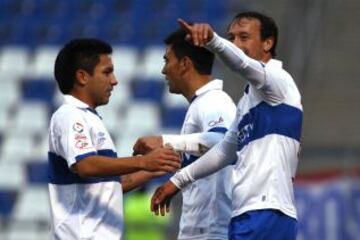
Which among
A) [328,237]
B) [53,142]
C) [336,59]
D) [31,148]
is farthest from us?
[31,148]

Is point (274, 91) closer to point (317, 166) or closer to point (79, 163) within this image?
point (79, 163)

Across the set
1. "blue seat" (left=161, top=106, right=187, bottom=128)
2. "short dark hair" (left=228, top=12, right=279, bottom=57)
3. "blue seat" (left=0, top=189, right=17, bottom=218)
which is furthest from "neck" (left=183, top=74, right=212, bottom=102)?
"blue seat" (left=0, top=189, right=17, bottom=218)

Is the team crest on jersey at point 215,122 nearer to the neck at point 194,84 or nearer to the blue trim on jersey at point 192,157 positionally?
the blue trim on jersey at point 192,157

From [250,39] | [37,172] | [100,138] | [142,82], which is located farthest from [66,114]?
[142,82]

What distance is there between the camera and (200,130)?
20.2 feet

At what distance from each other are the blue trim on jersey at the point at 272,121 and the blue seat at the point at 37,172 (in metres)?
8.81

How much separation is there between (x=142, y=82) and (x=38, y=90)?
146 centimetres

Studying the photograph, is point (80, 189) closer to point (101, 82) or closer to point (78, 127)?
point (78, 127)

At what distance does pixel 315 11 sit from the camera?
13695 millimetres

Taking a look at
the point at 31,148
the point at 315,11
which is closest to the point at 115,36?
the point at 31,148

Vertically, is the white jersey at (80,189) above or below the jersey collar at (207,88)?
below

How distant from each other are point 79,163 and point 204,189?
34.2 inches

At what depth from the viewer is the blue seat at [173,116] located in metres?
13.7

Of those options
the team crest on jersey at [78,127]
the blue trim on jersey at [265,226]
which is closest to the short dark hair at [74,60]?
the team crest on jersey at [78,127]
